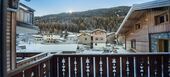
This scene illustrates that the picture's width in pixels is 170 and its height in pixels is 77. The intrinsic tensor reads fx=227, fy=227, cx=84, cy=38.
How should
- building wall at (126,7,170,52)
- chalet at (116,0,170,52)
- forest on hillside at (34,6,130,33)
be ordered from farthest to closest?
building wall at (126,7,170,52), chalet at (116,0,170,52), forest on hillside at (34,6,130,33)

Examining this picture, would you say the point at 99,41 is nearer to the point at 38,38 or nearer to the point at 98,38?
the point at 98,38

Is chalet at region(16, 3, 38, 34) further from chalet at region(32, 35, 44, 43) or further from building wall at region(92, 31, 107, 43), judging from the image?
building wall at region(92, 31, 107, 43)

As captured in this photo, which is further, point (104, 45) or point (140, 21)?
point (140, 21)

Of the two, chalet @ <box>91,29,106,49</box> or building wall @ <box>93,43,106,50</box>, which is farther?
chalet @ <box>91,29,106,49</box>

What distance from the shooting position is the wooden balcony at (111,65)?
389 cm

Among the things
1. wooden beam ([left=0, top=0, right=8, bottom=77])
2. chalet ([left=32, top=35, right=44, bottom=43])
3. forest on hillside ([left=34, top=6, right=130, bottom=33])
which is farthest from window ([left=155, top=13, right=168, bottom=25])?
wooden beam ([left=0, top=0, right=8, bottom=77])

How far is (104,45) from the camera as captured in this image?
26.9 feet

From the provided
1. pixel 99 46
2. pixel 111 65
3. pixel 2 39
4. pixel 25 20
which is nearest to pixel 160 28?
pixel 99 46

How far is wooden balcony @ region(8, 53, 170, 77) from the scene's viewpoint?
12.8 ft

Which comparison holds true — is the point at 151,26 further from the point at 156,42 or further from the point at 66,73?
the point at 66,73

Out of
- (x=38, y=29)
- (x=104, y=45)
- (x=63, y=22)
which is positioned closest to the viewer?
(x=63, y=22)

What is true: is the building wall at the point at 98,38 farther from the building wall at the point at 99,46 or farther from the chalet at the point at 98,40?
the building wall at the point at 99,46

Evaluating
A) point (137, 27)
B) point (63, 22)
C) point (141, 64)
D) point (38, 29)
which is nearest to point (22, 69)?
point (141, 64)

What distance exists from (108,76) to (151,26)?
427cm
